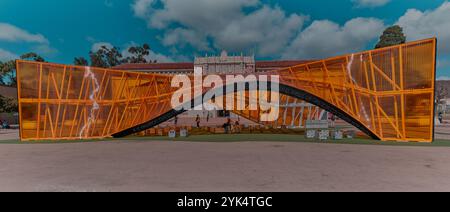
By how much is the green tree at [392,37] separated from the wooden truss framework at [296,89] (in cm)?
5501

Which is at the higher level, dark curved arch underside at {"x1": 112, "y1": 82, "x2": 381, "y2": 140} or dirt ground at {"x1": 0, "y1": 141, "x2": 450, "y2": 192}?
dark curved arch underside at {"x1": 112, "y1": 82, "x2": 381, "y2": 140}

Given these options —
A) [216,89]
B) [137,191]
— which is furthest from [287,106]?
[137,191]

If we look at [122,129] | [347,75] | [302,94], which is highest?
[347,75]

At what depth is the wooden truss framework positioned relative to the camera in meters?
17.4

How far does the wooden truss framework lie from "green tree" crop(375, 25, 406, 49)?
5501cm

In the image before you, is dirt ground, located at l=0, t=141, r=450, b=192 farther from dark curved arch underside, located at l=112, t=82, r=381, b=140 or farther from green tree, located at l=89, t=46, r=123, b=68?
green tree, located at l=89, t=46, r=123, b=68

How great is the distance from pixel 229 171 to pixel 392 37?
2866 inches

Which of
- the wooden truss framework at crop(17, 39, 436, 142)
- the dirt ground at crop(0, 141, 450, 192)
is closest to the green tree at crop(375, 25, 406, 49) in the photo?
the wooden truss framework at crop(17, 39, 436, 142)

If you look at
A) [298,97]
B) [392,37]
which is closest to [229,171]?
[298,97]

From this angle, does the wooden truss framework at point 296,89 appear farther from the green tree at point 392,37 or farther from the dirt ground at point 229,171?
the green tree at point 392,37

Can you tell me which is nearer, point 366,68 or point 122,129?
point 366,68
